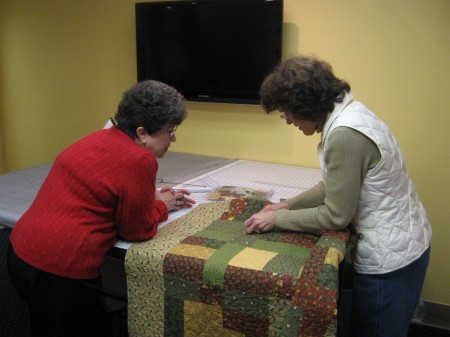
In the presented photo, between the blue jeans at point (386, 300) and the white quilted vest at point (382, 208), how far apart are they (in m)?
0.03

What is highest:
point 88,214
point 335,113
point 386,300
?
point 335,113

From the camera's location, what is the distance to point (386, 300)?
138 centimetres

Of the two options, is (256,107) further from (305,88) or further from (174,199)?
(305,88)

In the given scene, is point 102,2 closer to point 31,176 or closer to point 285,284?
point 31,176

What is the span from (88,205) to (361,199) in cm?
80

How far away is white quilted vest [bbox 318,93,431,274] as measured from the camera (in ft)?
4.21

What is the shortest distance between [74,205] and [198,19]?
1699mm

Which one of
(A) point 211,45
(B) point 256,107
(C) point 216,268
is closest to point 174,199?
(C) point 216,268

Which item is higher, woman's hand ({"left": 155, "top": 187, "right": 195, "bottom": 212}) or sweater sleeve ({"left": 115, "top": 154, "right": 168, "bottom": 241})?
sweater sleeve ({"left": 115, "top": 154, "right": 168, "bottom": 241})

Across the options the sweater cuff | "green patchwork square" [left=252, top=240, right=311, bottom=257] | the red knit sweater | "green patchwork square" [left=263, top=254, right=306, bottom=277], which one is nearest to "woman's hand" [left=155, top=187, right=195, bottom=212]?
the sweater cuff

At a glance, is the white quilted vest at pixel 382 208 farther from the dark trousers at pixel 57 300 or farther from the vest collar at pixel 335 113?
the dark trousers at pixel 57 300

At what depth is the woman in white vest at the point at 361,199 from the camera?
1257 millimetres

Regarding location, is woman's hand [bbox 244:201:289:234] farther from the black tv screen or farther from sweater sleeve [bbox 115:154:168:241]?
the black tv screen

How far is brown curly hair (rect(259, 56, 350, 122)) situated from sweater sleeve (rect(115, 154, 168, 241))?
426 mm
